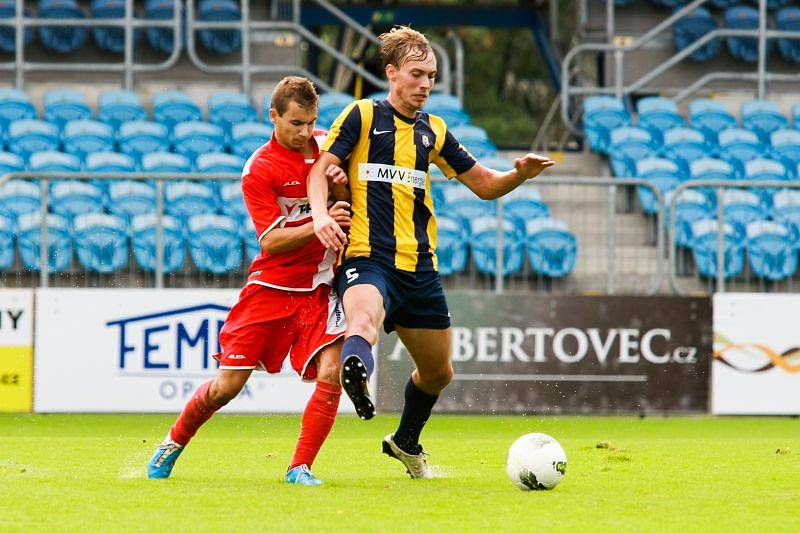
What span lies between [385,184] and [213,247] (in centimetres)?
536

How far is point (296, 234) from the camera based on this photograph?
6.39m

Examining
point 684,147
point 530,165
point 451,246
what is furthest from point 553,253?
point 530,165

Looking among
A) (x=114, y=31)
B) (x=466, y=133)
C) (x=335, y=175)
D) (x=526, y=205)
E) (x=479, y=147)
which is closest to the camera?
(x=335, y=175)

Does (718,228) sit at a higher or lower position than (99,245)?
higher

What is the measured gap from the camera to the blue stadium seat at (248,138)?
15.0 metres

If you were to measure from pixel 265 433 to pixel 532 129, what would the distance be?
28.3m

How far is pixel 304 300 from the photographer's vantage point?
21.9 ft

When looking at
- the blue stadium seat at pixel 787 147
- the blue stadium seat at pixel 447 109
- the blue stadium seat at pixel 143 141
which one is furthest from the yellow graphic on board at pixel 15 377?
the blue stadium seat at pixel 787 147

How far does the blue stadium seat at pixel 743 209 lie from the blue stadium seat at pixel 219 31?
8.30 meters

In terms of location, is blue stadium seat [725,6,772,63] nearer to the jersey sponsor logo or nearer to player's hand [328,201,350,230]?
the jersey sponsor logo

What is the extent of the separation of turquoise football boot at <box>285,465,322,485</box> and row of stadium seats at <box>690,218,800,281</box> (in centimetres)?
646

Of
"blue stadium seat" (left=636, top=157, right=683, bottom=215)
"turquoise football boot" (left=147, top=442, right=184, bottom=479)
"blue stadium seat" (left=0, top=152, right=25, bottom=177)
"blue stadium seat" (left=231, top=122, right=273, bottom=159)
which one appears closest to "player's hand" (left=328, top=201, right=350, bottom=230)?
"turquoise football boot" (left=147, top=442, right=184, bottom=479)

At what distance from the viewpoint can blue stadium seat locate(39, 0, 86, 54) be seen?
1845 centimetres

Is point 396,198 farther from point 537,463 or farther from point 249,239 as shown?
point 249,239
